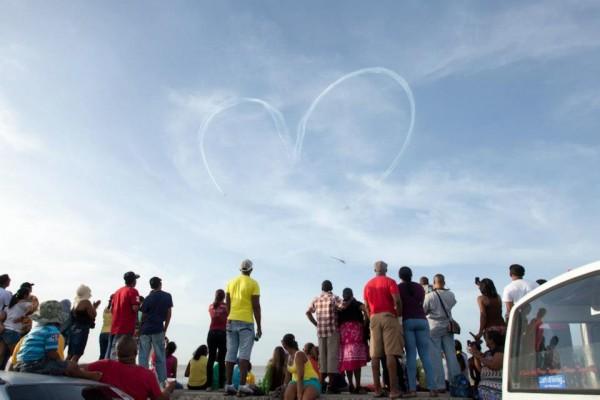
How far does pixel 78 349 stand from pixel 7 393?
20.4 feet

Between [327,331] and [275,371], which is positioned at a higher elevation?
[327,331]

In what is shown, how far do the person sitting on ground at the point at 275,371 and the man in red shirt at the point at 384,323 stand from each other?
6.07 ft

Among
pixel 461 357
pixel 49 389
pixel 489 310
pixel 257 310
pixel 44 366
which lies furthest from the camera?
pixel 461 357

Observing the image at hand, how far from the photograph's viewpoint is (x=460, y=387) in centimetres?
845

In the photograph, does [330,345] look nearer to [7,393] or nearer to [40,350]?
[40,350]

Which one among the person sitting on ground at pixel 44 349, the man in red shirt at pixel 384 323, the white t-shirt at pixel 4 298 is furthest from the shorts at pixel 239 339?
the white t-shirt at pixel 4 298

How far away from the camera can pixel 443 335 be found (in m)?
9.43

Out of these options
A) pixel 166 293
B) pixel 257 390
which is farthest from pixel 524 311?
pixel 166 293

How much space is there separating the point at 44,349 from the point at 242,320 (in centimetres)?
381

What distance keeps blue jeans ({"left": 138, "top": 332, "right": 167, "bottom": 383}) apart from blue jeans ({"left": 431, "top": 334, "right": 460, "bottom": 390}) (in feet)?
16.1

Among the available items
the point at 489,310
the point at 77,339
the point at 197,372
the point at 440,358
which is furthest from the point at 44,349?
the point at 489,310

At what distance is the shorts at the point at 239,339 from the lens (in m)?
9.41

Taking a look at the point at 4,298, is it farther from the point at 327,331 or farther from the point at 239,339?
the point at 327,331

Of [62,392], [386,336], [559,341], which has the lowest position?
[62,392]
